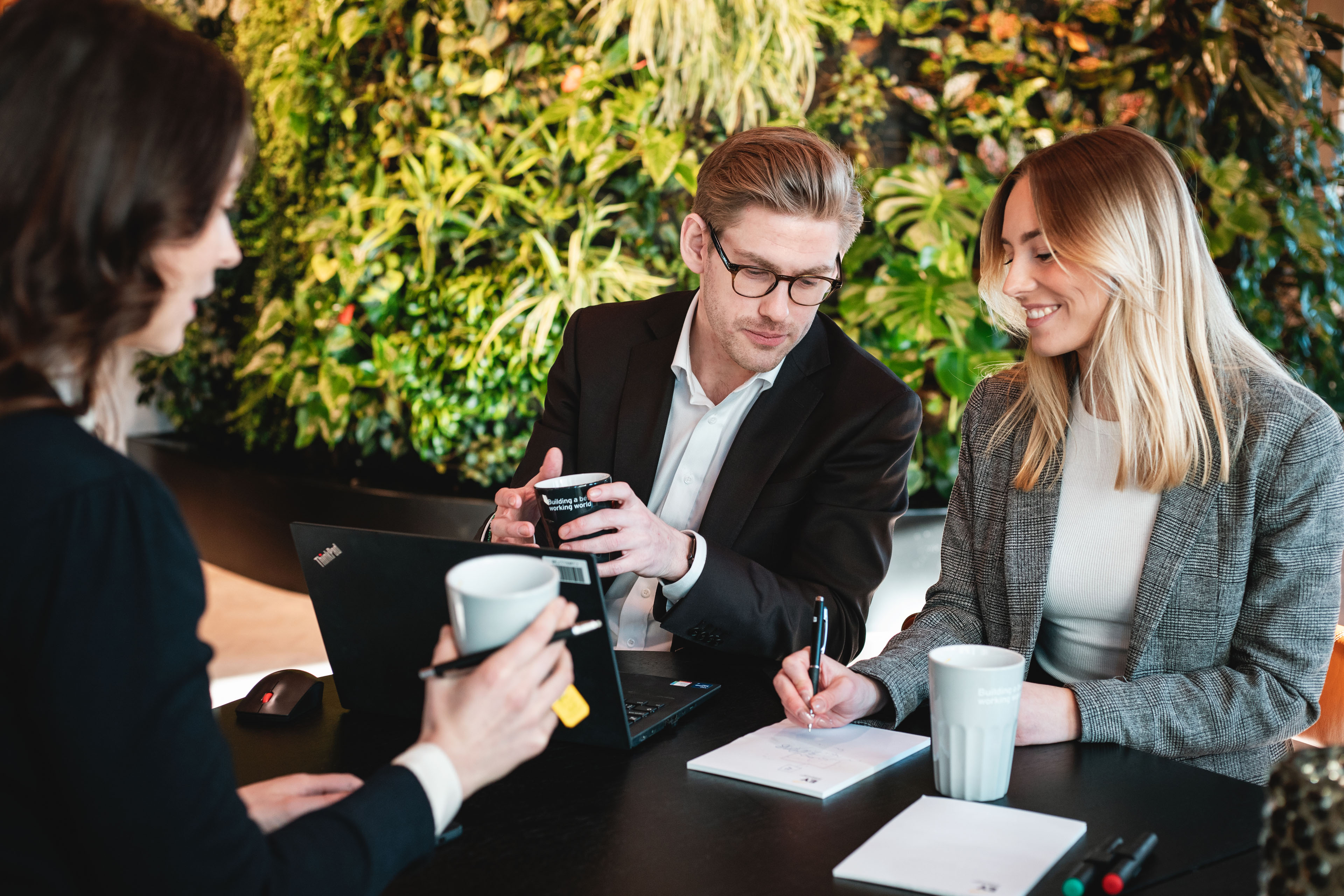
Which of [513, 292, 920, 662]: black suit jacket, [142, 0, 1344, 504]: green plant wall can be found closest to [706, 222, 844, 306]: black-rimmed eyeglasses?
[513, 292, 920, 662]: black suit jacket

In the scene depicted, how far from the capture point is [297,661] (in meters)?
3.94

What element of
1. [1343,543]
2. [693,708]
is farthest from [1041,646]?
[693,708]

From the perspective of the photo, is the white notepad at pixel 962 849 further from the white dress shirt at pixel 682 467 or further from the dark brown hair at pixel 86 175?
the white dress shirt at pixel 682 467

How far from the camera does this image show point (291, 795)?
985 mm

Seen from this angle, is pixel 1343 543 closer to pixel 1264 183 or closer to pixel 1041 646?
pixel 1041 646

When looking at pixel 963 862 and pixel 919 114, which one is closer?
pixel 963 862

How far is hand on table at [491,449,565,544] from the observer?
166 cm

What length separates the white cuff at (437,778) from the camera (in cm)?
86

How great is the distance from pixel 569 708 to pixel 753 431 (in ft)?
3.71

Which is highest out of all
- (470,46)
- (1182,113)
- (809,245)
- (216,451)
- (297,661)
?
(470,46)

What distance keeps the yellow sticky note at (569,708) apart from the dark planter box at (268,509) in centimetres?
285

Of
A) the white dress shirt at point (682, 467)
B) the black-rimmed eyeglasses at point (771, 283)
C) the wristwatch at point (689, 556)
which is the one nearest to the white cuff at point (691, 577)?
the wristwatch at point (689, 556)

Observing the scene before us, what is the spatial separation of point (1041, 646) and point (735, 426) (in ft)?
2.37

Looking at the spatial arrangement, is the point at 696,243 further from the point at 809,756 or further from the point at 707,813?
the point at 707,813
